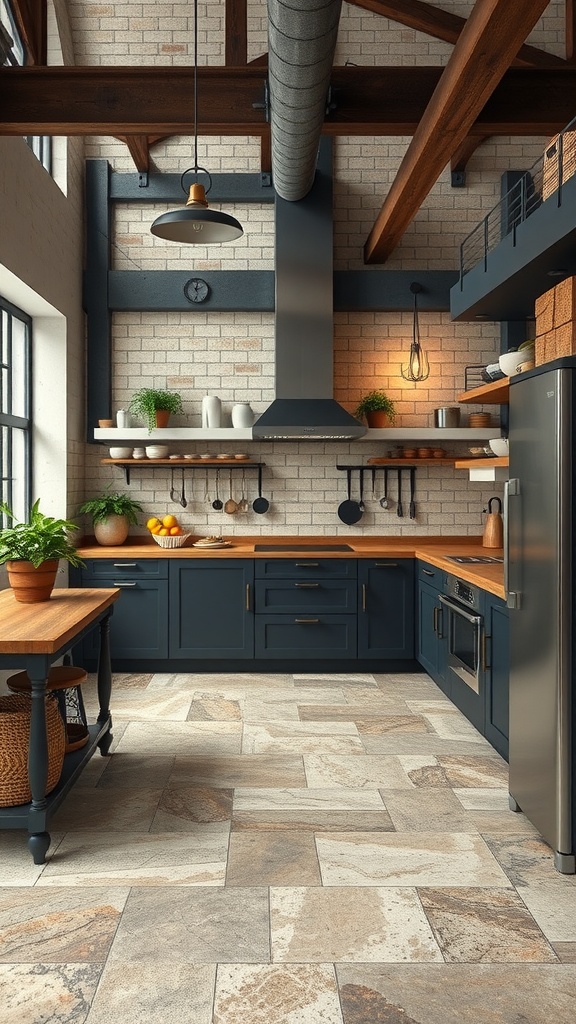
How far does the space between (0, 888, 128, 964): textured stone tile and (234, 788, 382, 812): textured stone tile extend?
34.3 inches

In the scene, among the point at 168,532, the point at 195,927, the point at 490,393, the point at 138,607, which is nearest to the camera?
the point at 195,927

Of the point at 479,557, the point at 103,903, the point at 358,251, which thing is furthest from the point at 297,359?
the point at 103,903

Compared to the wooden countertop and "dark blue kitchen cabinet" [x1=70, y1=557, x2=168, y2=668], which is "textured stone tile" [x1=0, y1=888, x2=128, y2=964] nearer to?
the wooden countertop

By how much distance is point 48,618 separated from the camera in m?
3.31

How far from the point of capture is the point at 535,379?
311 cm

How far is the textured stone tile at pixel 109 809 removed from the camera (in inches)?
131

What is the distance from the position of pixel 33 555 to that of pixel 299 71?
2.27 metres

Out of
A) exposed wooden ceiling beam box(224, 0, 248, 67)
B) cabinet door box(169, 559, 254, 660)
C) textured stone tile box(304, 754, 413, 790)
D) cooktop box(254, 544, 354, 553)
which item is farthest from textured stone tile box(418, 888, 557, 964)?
exposed wooden ceiling beam box(224, 0, 248, 67)

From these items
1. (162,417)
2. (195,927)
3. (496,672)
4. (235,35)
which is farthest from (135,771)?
(235,35)

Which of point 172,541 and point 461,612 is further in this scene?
point 172,541

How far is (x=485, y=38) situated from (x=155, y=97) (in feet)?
5.87

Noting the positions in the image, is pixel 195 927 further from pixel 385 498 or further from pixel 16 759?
pixel 385 498

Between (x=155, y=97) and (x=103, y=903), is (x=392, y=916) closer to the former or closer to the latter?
(x=103, y=903)

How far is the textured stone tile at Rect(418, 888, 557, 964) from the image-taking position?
2369 mm
